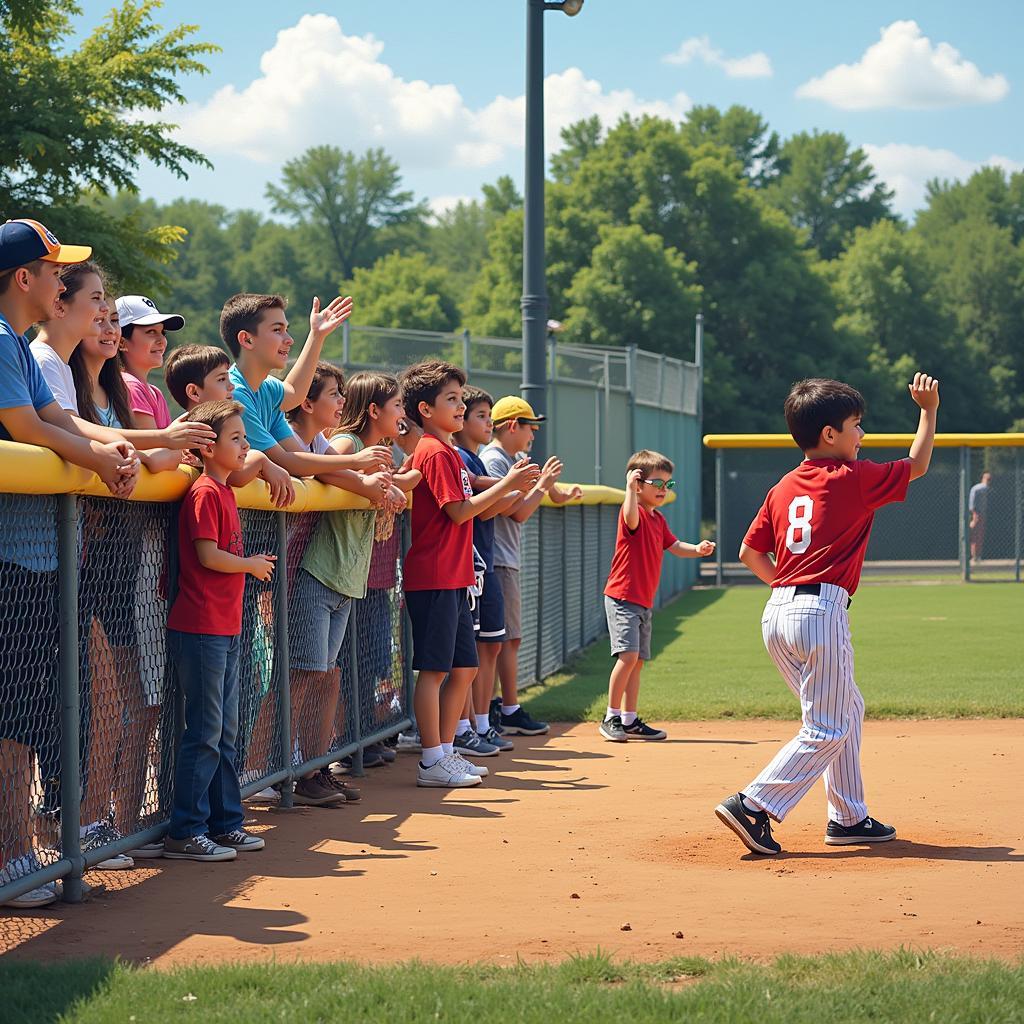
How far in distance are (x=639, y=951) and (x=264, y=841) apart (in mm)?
2218

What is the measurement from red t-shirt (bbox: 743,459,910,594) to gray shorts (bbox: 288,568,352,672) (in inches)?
88.0

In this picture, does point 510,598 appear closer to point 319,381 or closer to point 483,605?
point 483,605

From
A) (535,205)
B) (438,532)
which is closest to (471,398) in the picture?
(438,532)

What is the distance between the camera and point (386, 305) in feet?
235

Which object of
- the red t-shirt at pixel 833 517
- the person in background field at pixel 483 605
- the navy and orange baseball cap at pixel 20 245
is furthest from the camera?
the person in background field at pixel 483 605

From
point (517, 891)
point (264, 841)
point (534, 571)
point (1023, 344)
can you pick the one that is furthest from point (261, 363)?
point (1023, 344)

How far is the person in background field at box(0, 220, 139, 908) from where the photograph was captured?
15.1 feet

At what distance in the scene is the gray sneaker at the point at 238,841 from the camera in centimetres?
588

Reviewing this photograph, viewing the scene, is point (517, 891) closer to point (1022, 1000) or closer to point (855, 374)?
point (1022, 1000)

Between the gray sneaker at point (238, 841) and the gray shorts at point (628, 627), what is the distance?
385 cm

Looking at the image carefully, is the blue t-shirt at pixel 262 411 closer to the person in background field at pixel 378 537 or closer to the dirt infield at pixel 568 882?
the person in background field at pixel 378 537

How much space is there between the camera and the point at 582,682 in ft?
40.4

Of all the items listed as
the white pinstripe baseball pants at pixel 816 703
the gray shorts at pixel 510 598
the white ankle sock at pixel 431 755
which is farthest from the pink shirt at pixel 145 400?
the gray shorts at pixel 510 598

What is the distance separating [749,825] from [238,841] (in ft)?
6.48
